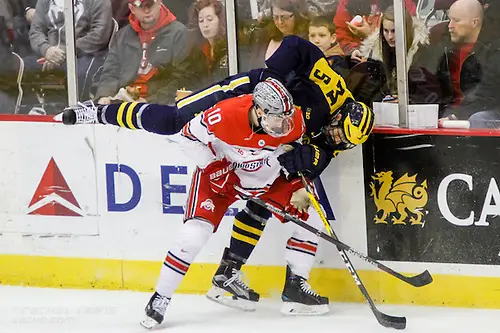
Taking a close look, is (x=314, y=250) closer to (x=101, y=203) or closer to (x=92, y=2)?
(x=101, y=203)

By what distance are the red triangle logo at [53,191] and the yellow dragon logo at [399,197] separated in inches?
57.5

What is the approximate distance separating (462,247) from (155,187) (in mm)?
1428

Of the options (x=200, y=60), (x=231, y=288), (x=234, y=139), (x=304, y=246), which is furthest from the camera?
(x=200, y=60)

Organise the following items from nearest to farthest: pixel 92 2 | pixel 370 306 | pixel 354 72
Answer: pixel 370 306 < pixel 354 72 < pixel 92 2

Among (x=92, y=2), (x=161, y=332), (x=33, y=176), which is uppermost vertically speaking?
(x=92, y=2)

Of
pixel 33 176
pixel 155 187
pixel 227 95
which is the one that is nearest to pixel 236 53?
pixel 227 95

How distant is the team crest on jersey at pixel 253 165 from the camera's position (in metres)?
4.36

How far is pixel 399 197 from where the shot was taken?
14.8 ft

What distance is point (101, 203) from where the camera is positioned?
16.3 feet

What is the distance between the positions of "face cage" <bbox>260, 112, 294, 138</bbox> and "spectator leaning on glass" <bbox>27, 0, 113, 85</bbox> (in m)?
1.17

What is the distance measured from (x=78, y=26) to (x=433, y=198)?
1849mm

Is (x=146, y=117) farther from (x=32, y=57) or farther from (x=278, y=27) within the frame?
(x=32, y=57)

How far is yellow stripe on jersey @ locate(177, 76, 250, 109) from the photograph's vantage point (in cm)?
448

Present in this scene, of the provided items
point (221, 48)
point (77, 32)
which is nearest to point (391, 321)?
point (221, 48)
